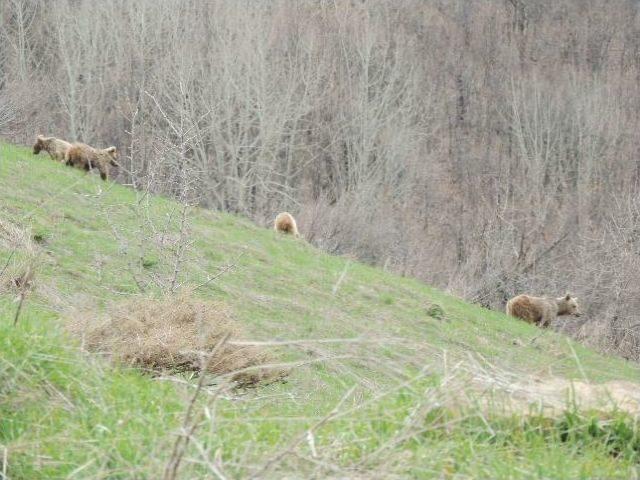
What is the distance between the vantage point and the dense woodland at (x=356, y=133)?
34094mm

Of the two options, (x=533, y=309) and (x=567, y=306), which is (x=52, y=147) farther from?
(x=567, y=306)

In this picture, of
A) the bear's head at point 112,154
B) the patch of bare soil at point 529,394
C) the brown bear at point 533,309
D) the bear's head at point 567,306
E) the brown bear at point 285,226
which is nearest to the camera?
the patch of bare soil at point 529,394

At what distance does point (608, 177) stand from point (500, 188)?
225 inches

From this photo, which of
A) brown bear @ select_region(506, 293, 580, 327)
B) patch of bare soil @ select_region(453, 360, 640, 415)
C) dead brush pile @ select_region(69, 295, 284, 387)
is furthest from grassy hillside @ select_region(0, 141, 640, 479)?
brown bear @ select_region(506, 293, 580, 327)

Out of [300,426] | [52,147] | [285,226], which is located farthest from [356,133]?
[300,426]

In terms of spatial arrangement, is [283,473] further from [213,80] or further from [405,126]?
[405,126]

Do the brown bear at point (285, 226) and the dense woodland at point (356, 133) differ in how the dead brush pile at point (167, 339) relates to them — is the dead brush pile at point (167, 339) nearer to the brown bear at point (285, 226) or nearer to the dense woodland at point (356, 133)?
the brown bear at point (285, 226)

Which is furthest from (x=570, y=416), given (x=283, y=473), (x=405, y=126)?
(x=405, y=126)

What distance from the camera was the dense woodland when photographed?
112ft

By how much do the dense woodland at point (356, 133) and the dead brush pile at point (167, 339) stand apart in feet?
70.9

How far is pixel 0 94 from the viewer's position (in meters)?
34.1

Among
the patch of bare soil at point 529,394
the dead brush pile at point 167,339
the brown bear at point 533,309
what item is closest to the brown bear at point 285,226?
the brown bear at point 533,309

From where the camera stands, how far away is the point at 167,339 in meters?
7.40

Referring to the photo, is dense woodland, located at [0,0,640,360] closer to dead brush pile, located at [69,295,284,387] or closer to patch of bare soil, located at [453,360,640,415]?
dead brush pile, located at [69,295,284,387]
